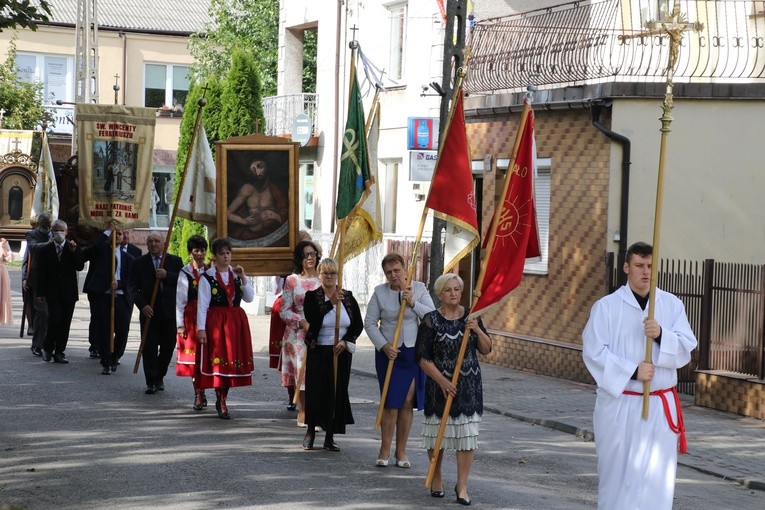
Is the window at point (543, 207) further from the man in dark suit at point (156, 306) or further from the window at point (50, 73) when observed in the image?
the window at point (50, 73)

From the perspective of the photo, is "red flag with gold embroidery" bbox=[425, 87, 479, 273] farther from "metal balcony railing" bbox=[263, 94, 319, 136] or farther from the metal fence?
"metal balcony railing" bbox=[263, 94, 319, 136]

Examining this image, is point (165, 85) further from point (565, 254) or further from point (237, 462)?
point (237, 462)

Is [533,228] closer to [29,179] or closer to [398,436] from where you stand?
[398,436]

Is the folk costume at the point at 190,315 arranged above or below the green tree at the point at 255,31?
below

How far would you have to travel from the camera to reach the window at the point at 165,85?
55938 mm

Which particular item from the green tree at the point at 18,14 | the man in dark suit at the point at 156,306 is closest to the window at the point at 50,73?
the man in dark suit at the point at 156,306

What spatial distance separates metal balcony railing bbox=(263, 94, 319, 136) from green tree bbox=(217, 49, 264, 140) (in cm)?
61

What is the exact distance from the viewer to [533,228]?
1053 cm

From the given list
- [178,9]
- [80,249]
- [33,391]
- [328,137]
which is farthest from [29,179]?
[33,391]

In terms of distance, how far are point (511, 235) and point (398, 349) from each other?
1419mm

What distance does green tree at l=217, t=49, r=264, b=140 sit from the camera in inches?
1289

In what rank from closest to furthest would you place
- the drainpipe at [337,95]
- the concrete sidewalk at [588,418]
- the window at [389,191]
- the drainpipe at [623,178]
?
the concrete sidewalk at [588,418], the drainpipe at [623,178], the window at [389,191], the drainpipe at [337,95]

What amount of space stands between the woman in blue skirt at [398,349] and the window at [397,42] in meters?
16.4

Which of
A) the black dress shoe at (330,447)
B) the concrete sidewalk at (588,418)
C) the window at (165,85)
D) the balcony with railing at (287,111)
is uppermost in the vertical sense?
the window at (165,85)
